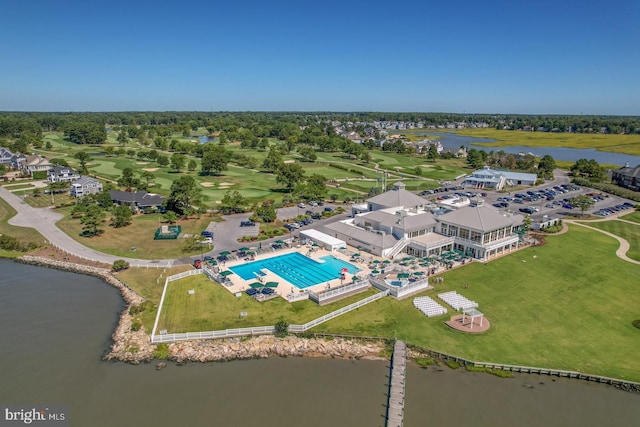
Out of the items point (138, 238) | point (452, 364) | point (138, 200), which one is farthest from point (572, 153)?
point (138, 238)

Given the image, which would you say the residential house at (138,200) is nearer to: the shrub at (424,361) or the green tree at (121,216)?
the green tree at (121,216)

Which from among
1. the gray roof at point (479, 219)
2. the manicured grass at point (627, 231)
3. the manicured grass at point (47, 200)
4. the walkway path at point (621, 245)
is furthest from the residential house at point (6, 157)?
the manicured grass at point (627, 231)

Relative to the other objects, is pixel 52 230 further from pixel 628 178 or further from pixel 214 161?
pixel 628 178

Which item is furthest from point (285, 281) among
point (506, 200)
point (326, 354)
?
point (506, 200)

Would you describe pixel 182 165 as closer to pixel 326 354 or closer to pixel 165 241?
pixel 165 241

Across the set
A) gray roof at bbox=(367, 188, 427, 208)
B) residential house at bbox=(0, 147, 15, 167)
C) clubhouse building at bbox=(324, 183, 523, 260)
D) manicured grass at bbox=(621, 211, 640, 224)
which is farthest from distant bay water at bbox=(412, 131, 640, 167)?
residential house at bbox=(0, 147, 15, 167)

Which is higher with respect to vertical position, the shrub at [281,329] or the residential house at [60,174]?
the residential house at [60,174]

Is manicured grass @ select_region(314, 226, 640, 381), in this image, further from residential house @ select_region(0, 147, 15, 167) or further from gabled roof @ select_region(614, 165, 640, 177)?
residential house @ select_region(0, 147, 15, 167)
